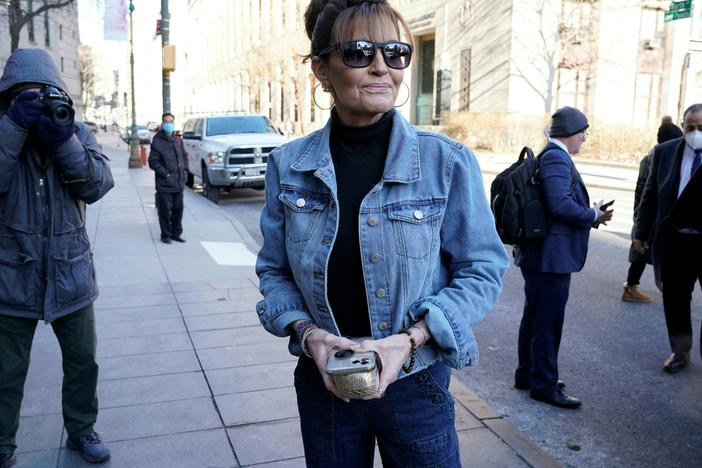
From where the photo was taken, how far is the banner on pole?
23.5m

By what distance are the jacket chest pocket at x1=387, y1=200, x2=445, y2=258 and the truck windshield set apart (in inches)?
639

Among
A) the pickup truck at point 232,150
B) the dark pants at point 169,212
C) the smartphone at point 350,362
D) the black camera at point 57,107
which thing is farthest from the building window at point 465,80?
the smartphone at point 350,362

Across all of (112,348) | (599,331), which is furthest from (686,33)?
(112,348)

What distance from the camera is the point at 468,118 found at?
3278 cm

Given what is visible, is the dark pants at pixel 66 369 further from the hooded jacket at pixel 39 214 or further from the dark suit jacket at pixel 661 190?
the dark suit jacket at pixel 661 190

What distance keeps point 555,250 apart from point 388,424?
109 inches

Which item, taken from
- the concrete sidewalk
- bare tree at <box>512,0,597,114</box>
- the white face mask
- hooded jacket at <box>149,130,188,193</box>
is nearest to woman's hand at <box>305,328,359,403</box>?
the concrete sidewalk

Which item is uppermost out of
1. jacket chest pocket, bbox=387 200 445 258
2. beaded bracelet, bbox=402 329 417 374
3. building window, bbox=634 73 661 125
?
building window, bbox=634 73 661 125

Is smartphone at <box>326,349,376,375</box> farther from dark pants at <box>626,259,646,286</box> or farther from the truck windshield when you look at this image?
the truck windshield

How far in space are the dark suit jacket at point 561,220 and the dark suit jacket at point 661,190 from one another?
1.09 meters

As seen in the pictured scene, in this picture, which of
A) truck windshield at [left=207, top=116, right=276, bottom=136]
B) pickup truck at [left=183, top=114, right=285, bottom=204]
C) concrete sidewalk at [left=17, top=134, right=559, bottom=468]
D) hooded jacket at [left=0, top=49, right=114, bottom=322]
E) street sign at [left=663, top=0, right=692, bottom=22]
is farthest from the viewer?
street sign at [left=663, top=0, right=692, bottom=22]

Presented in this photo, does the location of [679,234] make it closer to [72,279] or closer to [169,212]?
[72,279]

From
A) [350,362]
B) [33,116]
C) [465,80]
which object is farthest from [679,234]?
[465,80]

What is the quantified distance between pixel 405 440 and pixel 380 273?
19.7 inches
